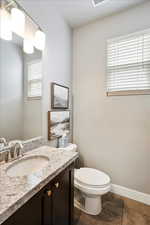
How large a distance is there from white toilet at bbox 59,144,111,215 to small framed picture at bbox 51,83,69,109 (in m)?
0.94

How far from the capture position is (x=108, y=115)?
1.84 meters

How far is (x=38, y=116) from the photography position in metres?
1.38

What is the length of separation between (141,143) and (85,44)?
1748 millimetres

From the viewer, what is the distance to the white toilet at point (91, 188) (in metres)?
1.32

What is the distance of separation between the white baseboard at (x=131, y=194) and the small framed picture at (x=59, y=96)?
4.78 feet

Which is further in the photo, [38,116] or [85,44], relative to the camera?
[85,44]

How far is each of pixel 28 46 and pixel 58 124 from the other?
999mm

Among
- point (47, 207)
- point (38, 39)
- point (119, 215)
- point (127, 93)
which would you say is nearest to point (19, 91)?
point (38, 39)

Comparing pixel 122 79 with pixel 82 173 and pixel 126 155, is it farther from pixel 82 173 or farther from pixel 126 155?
pixel 82 173

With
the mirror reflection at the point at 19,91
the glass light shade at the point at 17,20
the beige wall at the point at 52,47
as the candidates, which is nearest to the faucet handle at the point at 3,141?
the mirror reflection at the point at 19,91

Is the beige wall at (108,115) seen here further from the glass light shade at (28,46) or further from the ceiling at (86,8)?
the glass light shade at (28,46)

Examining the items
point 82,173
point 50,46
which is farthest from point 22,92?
point 82,173

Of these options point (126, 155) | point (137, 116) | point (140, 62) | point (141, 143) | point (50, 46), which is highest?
point (50, 46)

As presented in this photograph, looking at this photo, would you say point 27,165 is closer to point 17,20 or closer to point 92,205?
point 92,205
